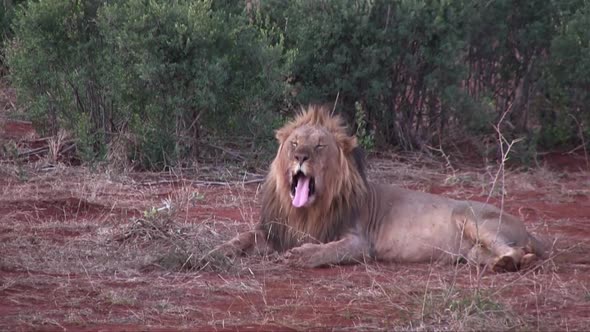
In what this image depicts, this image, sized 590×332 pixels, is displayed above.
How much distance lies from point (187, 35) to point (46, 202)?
105 inches

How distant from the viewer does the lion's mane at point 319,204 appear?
8328mm

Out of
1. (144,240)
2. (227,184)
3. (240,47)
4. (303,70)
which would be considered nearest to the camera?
(144,240)

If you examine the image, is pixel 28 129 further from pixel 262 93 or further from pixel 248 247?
pixel 248 247

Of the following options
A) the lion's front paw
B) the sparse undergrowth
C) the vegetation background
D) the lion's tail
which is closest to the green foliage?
the vegetation background

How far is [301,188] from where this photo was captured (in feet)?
27.0

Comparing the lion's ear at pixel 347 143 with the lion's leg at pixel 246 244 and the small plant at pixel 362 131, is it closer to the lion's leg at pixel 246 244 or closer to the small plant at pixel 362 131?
the lion's leg at pixel 246 244

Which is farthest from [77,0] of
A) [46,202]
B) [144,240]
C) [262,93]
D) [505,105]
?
[505,105]

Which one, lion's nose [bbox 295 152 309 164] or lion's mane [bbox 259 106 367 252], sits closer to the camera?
lion's nose [bbox 295 152 309 164]

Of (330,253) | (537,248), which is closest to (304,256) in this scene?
(330,253)

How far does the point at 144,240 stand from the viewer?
26.9 feet

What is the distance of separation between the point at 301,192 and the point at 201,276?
3.97 feet

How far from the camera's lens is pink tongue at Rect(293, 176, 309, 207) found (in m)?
8.21

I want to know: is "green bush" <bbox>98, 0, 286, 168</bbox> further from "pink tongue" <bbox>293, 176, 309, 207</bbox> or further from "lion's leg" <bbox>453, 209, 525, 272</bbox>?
"lion's leg" <bbox>453, 209, 525, 272</bbox>

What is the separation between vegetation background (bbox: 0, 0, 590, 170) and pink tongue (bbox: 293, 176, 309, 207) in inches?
149
